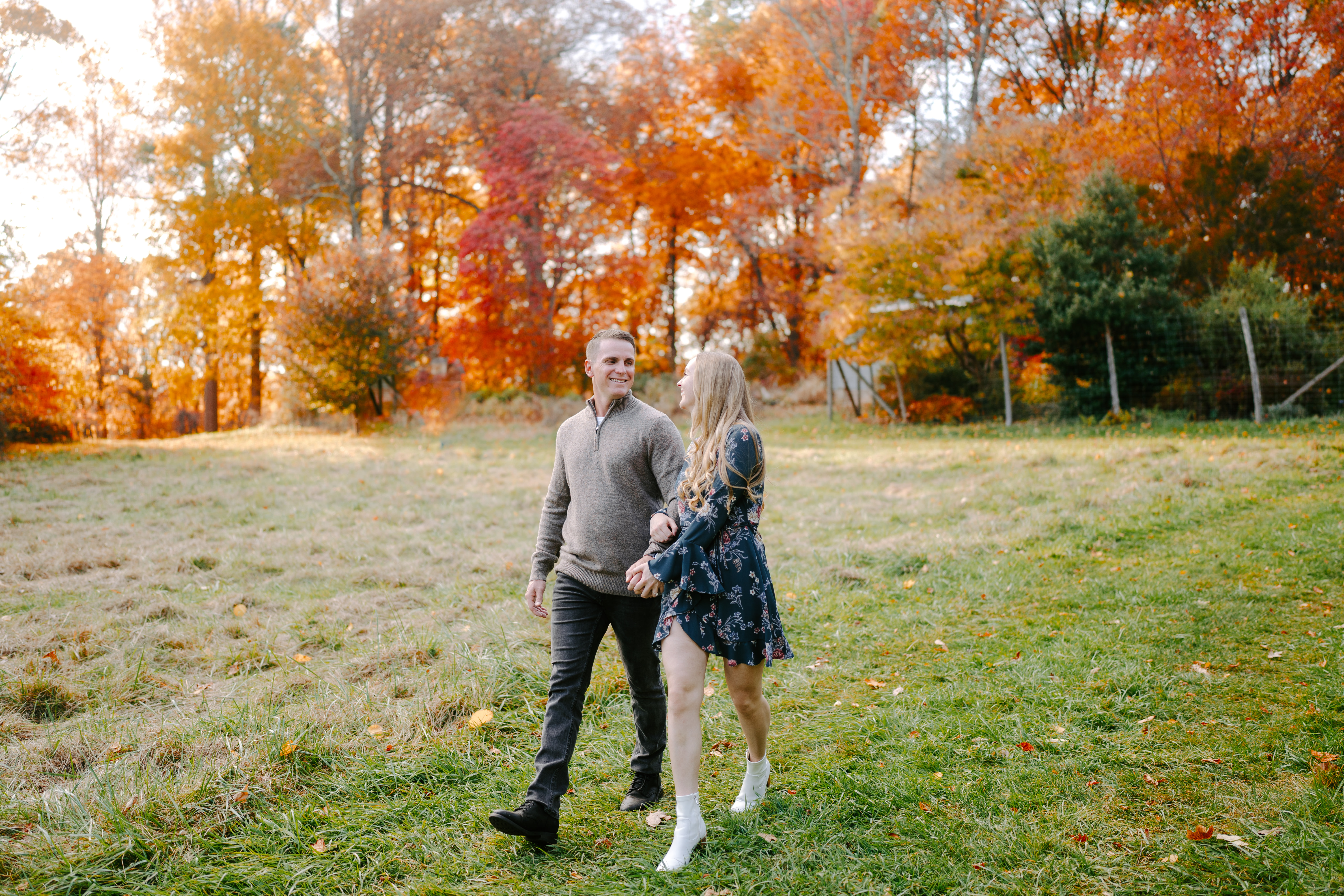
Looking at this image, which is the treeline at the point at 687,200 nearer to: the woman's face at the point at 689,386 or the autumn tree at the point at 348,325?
the autumn tree at the point at 348,325

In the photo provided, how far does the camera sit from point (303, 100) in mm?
22734

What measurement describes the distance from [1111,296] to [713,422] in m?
12.8

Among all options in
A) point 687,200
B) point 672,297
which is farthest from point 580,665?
point 672,297

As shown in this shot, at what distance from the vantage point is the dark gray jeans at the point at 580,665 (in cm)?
284

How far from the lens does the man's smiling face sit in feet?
9.70

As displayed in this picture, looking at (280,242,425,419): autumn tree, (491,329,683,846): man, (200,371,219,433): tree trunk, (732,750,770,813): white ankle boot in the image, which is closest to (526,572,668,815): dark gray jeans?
(491,329,683,846): man

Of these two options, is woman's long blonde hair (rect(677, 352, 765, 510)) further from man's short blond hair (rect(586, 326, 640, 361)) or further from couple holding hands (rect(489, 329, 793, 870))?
man's short blond hair (rect(586, 326, 640, 361))

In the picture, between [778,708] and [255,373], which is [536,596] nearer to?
[778,708]

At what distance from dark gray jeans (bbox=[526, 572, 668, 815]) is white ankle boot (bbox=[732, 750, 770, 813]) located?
34 cm

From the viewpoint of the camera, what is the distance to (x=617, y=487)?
297 cm

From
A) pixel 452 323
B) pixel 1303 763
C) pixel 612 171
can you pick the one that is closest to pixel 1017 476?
pixel 1303 763

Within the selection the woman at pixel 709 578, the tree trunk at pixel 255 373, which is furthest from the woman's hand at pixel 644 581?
the tree trunk at pixel 255 373

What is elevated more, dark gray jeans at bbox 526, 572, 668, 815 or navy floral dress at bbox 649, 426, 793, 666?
navy floral dress at bbox 649, 426, 793, 666

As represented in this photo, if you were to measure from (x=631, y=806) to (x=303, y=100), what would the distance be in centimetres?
2437
